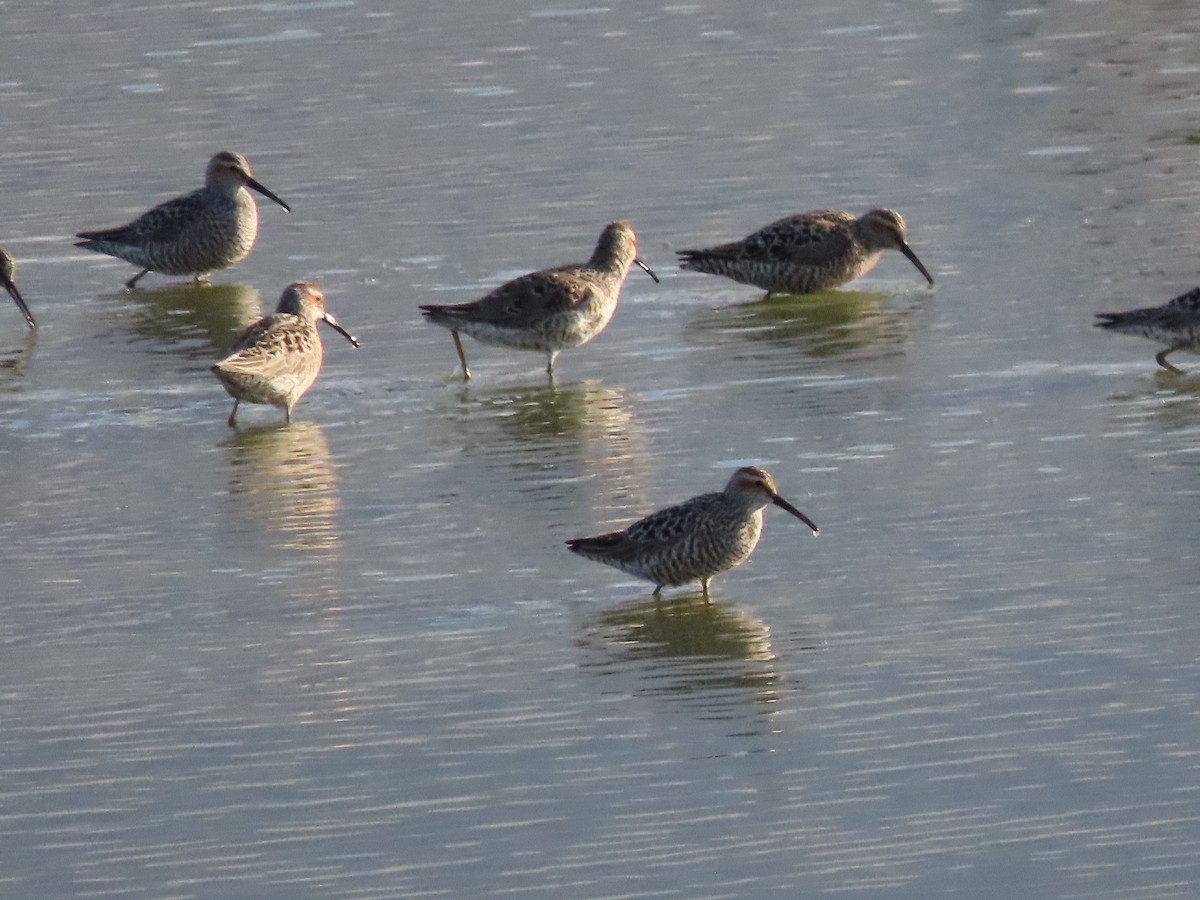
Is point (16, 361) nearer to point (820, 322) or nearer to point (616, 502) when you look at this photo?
point (820, 322)

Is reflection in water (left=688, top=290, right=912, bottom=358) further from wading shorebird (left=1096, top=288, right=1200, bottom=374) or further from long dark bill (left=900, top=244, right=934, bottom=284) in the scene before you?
wading shorebird (left=1096, top=288, right=1200, bottom=374)

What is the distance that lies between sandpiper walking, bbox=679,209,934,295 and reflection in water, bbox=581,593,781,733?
6.45m

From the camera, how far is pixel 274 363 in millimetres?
15039

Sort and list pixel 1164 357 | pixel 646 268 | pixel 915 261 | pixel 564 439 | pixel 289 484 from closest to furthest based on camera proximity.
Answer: pixel 289 484 < pixel 564 439 < pixel 1164 357 < pixel 646 268 < pixel 915 261

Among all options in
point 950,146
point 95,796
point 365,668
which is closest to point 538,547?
point 365,668

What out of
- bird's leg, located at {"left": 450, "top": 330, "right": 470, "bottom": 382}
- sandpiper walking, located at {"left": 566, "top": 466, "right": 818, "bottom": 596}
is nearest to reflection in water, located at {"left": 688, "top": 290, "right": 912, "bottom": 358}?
bird's leg, located at {"left": 450, "top": 330, "right": 470, "bottom": 382}

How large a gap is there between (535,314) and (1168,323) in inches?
146

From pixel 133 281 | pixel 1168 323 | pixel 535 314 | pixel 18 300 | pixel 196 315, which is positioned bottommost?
pixel 133 281

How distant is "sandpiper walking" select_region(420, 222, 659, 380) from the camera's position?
52.3 ft

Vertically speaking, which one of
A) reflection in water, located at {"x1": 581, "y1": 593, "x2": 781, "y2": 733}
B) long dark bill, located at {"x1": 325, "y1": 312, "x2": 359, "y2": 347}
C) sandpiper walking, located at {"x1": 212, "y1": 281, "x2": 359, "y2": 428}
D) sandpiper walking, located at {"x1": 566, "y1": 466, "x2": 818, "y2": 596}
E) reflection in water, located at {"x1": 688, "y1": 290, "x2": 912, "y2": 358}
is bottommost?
reflection in water, located at {"x1": 688, "y1": 290, "x2": 912, "y2": 358}

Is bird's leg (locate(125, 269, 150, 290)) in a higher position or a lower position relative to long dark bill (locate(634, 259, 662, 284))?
lower

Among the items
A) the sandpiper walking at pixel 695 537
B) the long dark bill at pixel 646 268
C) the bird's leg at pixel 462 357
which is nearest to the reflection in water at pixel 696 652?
the sandpiper walking at pixel 695 537

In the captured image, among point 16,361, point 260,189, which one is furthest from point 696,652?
point 260,189

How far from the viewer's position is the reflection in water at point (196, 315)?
1766 cm
